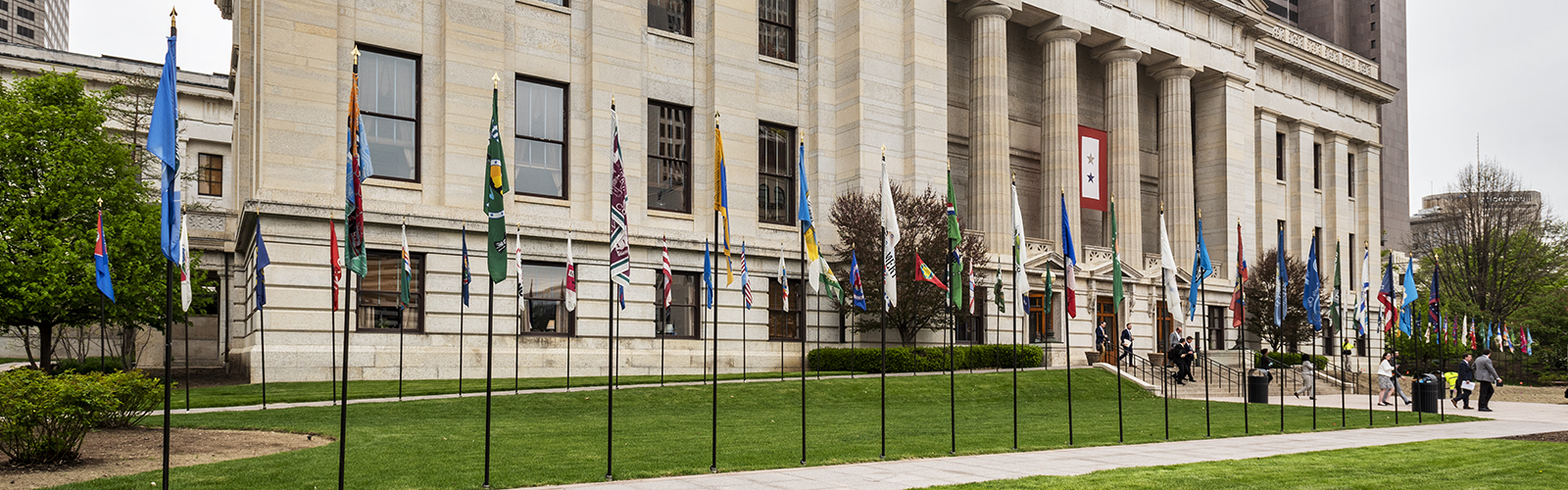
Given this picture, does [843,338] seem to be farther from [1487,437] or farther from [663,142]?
[1487,437]

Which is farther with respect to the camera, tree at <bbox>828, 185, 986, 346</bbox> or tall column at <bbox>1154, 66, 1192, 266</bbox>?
tall column at <bbox>1154, 66, 1192, 266</bbox>

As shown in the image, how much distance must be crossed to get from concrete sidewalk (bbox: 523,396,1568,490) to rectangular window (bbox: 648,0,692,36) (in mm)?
26883

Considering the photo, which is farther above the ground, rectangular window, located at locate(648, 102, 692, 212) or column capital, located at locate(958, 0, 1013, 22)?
column capital, located at locate(958, 0, 1013, 22)

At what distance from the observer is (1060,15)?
166 feet

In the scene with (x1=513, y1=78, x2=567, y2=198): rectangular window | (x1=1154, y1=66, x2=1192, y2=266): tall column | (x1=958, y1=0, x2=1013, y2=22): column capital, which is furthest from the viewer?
(x1=1154, y1=66, x2=1192, y2=266): tall column

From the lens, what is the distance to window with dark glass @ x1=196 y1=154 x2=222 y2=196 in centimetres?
5322

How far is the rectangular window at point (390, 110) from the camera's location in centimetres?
3369

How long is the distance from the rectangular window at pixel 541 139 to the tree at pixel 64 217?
498 inches

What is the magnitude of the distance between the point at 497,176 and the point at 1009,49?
43.9m

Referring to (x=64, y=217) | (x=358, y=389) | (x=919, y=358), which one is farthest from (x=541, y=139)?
(x=64, y=217)

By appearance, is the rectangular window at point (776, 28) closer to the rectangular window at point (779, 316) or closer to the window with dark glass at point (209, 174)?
the rectangular window at point (779, 316)

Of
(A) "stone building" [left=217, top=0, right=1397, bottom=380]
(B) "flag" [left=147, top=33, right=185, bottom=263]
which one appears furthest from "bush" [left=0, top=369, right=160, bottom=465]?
(A) "stone building" [left=217, top=0, right=1397, bottom=380]

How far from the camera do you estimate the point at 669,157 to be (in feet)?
132

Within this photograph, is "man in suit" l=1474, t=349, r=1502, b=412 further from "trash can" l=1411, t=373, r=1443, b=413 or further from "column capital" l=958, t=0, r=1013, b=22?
"column capital" l=958, t=0, r=1013, b=22
